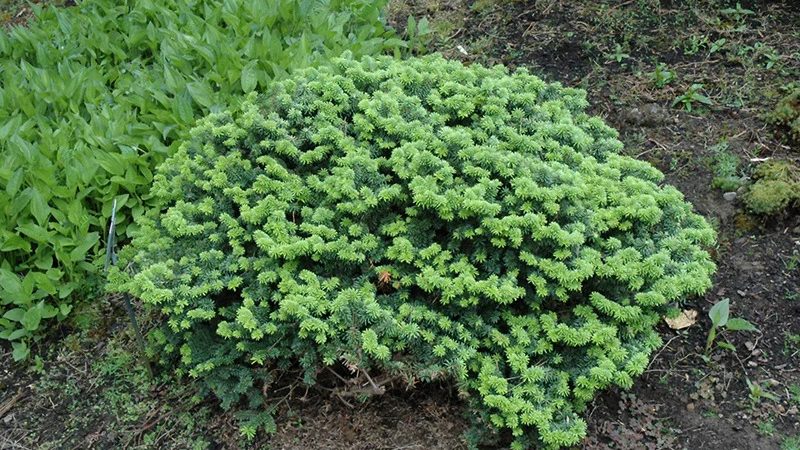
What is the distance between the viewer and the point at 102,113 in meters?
4.35

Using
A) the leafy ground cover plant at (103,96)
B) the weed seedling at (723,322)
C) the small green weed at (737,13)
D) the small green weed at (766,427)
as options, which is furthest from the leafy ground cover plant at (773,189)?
the leafy ground cover plant at (103,96)

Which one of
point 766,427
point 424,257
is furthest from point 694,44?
point 424,257

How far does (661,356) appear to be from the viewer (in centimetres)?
343

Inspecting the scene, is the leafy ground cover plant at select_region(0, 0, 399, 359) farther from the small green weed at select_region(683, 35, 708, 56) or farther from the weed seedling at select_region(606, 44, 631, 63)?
the small green weed at select_region(683, 35, 708, 56)

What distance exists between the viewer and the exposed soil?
3.18 meters

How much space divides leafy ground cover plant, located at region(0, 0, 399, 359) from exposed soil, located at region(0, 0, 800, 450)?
361mm

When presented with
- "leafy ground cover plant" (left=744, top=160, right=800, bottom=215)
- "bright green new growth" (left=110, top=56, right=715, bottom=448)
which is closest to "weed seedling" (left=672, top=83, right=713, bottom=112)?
"leafy ground cover plant" (left=744, top=160, right=800, bottom=215)

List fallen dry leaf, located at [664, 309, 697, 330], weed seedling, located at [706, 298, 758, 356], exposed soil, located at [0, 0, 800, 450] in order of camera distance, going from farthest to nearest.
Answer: fallen dry leaf, located at [664, 309, 697, 330], weed seedling, located at [706, 298, 758, 356], exposed soil, located at [0, 0, 800, 450]

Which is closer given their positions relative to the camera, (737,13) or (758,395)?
(758,395)

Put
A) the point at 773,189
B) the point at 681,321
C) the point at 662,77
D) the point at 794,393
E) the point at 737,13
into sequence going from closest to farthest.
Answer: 1. the point at 794,393
2. the point at 681,321
3. the point at 773,189
4. the point at 662,77
5. the point at 737,13

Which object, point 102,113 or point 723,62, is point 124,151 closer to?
point 102,113

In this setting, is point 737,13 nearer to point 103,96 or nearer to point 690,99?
point 690,99

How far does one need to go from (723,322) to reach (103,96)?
3441mm

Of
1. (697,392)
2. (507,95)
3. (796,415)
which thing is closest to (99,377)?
(507,95)
